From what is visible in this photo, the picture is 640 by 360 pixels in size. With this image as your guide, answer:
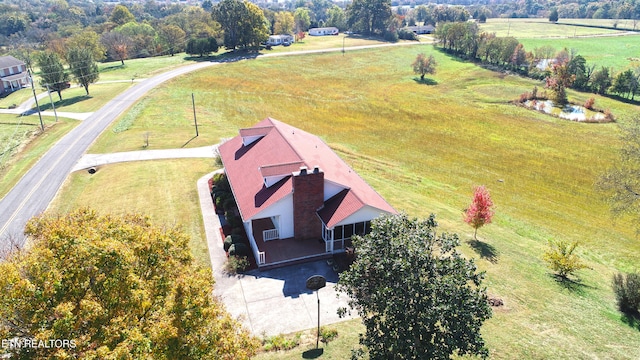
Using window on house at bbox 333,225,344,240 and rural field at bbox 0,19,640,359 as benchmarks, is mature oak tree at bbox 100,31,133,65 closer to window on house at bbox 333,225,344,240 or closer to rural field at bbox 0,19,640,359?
rural field at bbox 0,19,640,359

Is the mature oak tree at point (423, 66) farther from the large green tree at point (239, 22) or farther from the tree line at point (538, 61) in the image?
the large green tree at point (239, 22)

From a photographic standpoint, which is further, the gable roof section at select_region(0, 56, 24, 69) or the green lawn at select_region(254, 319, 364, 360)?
the gable roof section at select_region(0, 56, 24, 69)

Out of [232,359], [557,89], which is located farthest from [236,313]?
[557,89]

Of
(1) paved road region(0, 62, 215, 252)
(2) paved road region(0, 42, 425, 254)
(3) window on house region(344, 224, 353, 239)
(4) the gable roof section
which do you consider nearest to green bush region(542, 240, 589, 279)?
(3) window on house region(344, 224, 353, 239)

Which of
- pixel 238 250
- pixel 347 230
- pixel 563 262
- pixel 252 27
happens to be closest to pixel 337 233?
pixel 347 230

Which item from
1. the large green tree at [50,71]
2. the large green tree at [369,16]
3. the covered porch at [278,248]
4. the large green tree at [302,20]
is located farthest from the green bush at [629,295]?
the large green tree at [302,20]

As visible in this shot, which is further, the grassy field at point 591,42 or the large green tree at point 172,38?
the large green tree at point 172,38
